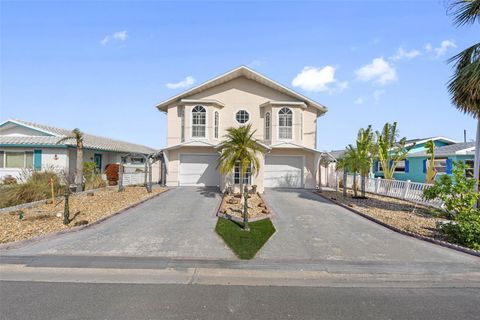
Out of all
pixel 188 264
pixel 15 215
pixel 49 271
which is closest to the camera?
pixel 49 271

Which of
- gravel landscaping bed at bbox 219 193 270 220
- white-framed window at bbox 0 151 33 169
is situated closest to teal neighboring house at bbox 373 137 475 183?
gravel landscaping bed at bbox 219 193 270 220

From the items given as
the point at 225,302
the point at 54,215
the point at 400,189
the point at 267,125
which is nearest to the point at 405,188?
the point at 400,189

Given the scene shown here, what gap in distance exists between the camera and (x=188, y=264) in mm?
5793

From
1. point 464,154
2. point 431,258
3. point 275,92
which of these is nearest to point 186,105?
point 275,92

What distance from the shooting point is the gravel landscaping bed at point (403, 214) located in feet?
28.8

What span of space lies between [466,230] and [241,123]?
44.3 feet

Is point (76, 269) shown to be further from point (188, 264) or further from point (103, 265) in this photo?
point (188, 264)

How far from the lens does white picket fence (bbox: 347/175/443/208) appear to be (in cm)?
1314

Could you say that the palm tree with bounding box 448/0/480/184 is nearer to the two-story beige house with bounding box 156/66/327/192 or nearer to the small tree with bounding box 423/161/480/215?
the small tree with bounding box 423/161/480/215

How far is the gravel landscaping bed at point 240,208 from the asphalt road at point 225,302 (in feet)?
16.6

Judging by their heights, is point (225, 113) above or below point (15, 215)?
above

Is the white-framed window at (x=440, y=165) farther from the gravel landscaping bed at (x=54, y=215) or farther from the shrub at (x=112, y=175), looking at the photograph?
the shrub at (x=112, y=175)

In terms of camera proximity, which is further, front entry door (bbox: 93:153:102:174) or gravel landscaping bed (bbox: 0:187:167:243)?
front entry door (bbox: 93:153:102:174)

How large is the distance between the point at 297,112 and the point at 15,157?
19642mm
